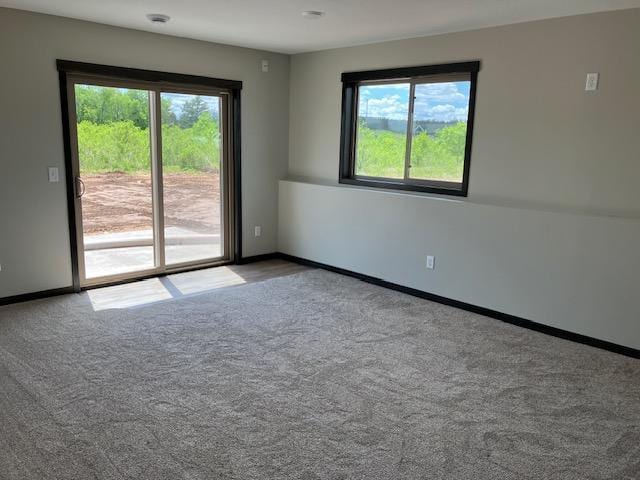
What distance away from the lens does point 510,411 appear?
2.85 metres

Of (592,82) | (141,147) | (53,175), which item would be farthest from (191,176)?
(592,82)

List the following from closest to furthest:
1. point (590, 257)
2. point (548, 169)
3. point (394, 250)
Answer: point (590, 257), point (548, 169), point (394, 250)

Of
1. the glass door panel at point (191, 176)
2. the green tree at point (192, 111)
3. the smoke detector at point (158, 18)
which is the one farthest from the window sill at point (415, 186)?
the smoke detector at point (158, 18)

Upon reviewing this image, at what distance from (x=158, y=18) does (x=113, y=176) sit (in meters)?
1.53

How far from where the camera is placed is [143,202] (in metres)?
5.11

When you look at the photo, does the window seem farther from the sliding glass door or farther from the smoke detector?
the smoke detector

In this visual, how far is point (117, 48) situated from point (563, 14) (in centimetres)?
376

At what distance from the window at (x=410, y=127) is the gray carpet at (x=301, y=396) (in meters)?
1.41

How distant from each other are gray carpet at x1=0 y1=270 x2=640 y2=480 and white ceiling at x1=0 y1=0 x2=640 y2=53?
2405mm

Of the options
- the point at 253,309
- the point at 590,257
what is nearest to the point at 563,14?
the point at 590,257

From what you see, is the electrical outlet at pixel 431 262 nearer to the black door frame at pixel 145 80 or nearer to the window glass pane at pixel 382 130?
the window glass pane at pixel 382 130

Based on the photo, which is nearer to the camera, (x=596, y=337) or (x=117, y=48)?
(x=596, y=337)

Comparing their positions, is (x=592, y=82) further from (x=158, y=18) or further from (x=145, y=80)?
(x=145, y=80)

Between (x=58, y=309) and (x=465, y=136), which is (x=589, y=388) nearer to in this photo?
(x=465, y=136)
